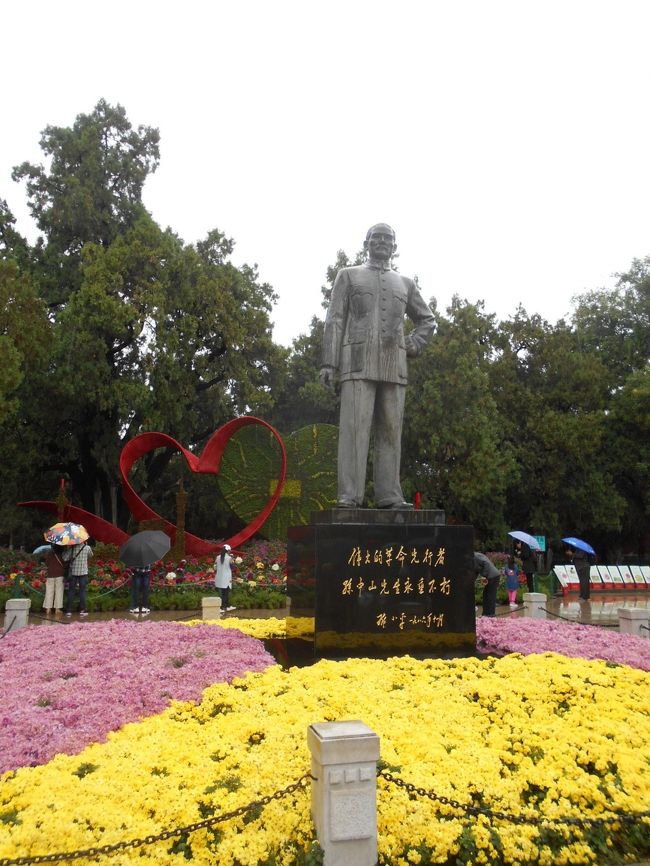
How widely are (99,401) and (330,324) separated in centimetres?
1317

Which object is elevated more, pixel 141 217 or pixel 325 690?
pixel 141 217

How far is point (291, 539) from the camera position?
6945 mm

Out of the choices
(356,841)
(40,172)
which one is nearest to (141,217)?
(40,172)

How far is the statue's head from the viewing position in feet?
22.9

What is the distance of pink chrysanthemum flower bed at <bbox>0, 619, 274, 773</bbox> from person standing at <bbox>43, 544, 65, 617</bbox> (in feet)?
9.93

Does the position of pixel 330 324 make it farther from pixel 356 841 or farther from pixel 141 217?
pixel 141 217

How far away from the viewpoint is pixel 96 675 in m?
5.76

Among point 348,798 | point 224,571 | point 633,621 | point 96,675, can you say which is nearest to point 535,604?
point 633,621

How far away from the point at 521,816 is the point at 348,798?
912 mm

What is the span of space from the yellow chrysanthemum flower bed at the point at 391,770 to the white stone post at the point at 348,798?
0.49 ft

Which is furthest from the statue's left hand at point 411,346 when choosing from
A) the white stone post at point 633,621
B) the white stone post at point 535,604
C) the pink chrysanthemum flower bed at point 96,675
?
the white stone post at point 535,604

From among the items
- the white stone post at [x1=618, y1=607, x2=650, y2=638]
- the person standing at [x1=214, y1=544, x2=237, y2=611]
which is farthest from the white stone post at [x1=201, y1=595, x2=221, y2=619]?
the white stone post at [x1=618, y1=607, x2=650, y2=638]

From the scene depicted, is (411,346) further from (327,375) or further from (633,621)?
(633,621)

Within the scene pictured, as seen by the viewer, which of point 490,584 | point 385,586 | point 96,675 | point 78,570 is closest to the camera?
point 96,675
